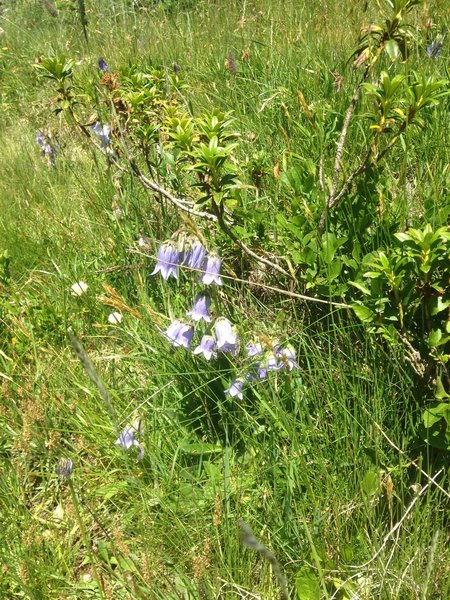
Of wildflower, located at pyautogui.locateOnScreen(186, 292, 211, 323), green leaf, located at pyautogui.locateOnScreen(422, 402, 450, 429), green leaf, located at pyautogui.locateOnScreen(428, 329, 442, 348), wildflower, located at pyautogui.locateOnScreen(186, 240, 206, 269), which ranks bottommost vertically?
green leaf, located at pyautogui.locateOnScreen(422, 402, 450, 429)

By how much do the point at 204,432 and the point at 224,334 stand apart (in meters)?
0.37

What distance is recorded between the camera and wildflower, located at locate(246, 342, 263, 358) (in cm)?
160

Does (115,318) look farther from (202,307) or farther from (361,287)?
(361,287)

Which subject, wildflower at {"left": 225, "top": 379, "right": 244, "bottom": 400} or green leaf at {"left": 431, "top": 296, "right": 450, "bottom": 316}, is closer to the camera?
green leaf at {"left": 431, "top": 296, "right": 450, "bottom": 316}

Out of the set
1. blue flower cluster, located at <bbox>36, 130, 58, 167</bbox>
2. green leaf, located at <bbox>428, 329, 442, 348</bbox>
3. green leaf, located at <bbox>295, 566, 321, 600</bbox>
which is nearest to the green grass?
green leaf, located at <bbox>295, 566, 321, 600</bbox>

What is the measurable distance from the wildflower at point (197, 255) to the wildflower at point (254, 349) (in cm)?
27

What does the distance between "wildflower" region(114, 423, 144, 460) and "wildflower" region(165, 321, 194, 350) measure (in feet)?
0.90

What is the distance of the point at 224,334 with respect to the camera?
1.63 meters

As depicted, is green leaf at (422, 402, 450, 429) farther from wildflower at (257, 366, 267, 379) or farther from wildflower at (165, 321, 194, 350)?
wildflower at (165, 321, 194, 350)

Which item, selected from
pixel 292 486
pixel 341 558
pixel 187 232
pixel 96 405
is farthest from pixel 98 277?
pixel 341 558

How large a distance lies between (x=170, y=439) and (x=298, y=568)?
56 centimetres

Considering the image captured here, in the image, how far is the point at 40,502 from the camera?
1847mm

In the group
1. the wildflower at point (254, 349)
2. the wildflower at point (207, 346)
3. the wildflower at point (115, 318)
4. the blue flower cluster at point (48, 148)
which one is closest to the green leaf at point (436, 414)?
the wildflower at point (254, 349)

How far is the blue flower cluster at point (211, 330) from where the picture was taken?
5.20ft
